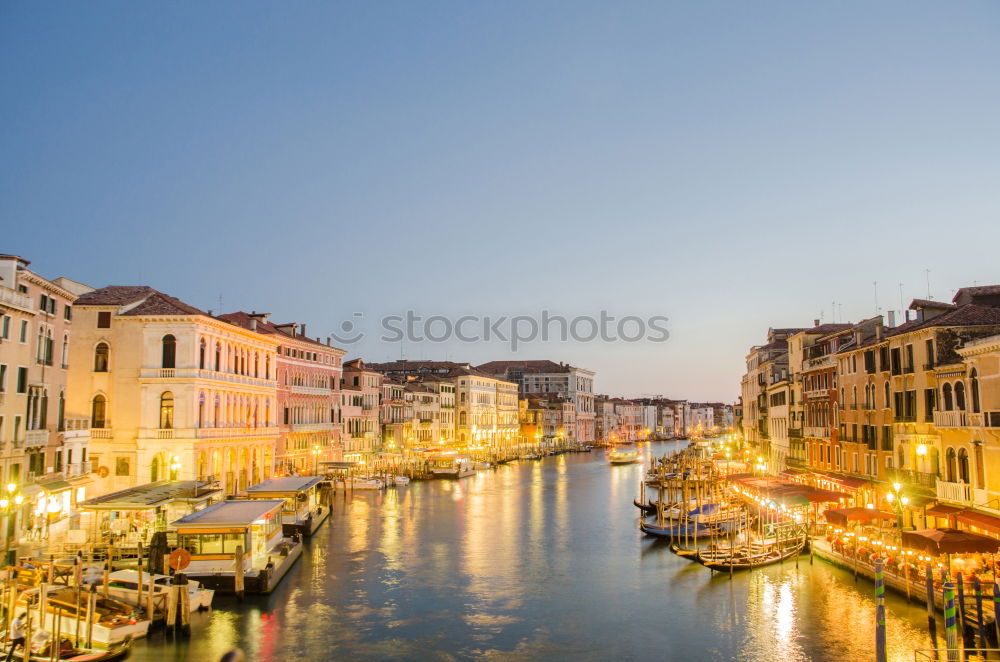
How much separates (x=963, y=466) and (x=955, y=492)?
0.73 m

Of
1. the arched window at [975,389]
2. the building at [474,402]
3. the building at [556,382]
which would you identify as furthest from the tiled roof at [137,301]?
the building at [556,382]

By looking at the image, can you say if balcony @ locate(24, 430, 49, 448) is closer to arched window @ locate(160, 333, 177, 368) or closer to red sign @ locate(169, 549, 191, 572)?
red sign @ locate(169, 549, 191, 572)

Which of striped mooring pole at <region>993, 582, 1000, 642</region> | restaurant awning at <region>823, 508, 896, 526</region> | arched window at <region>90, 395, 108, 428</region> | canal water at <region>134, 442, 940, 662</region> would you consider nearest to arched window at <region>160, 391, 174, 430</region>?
arched window at <region>90, 395, 108, 428</region>

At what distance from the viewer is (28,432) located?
2208 centimetres

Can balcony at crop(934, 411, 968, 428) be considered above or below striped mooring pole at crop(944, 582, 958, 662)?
above

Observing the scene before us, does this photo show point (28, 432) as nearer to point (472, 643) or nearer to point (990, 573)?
point (472, 643)

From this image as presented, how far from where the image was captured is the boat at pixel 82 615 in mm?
14133

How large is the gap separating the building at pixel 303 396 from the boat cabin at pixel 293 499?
36.0 ft

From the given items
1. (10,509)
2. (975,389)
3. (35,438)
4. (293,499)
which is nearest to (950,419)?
(975,389)

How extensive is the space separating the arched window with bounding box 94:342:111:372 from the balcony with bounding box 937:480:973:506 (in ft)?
97.1

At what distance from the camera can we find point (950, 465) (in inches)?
821

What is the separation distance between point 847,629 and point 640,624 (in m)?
4.46

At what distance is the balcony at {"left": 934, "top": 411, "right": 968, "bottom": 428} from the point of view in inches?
790

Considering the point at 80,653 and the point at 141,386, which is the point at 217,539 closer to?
the point at 80,653
